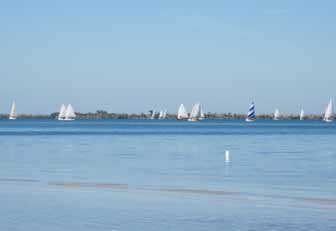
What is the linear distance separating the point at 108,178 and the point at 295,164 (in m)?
12.3

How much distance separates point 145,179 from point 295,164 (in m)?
11.9

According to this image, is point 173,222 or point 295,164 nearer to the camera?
point 173,222

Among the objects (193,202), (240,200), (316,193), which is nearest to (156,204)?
(193,202)

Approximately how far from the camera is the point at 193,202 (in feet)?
74.2

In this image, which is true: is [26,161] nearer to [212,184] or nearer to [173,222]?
[212,184]

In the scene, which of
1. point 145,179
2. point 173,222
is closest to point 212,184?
point 145,179

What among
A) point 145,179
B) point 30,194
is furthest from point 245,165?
point 30,194

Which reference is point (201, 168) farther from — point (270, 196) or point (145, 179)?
point (270, 196)

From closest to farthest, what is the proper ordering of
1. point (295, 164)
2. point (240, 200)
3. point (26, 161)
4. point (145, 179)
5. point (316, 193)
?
point (240, 200) < point (316, 193) < point (145, 179) < point (295, 164) < point (26, 161)

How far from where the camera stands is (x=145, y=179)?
31.1m

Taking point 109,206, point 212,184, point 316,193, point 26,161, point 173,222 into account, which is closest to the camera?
point 173,222

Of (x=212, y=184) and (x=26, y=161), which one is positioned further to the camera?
(x=26, y=161)

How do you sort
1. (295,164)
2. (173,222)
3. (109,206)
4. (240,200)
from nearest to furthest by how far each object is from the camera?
1. (173,222)
2. (109,206)
3. (240,200)
4. (295,164)

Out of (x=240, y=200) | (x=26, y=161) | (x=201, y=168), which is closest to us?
(x=240, y=200)
